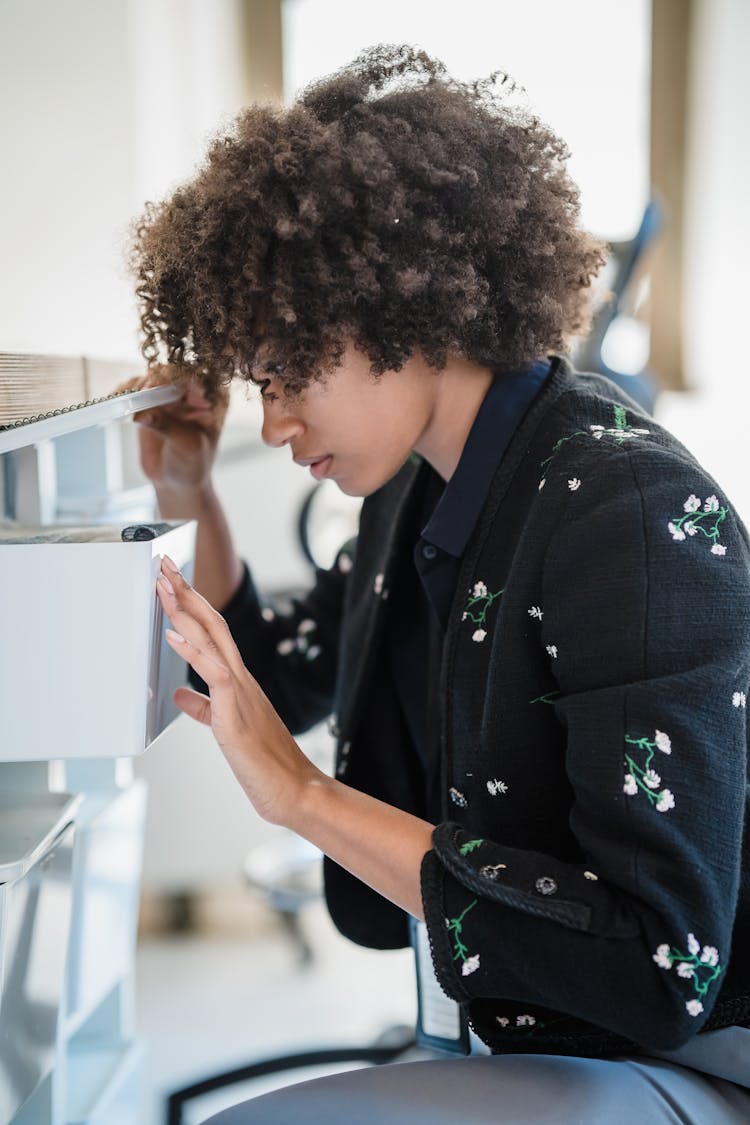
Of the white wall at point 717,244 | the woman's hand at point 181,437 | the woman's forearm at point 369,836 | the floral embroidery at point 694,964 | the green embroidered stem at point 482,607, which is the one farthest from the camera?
the white wall at point 717,244

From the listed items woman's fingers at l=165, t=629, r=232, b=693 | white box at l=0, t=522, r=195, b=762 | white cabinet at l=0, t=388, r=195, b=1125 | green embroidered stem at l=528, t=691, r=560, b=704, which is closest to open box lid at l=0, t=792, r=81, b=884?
white cabinet at l=0, t=388, r=195, b=1125

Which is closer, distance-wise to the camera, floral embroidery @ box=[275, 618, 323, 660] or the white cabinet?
the white cabinet

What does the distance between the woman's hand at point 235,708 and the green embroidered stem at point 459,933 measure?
0.16 metres

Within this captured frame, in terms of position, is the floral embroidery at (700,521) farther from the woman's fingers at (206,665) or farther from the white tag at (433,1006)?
the white tag at (433,1006)

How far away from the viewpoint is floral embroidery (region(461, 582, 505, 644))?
91 cm

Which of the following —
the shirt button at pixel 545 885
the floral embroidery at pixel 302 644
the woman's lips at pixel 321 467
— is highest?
the woman's lips at pixel 321 467

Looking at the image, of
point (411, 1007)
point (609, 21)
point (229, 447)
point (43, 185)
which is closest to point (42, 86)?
point (43, 185)

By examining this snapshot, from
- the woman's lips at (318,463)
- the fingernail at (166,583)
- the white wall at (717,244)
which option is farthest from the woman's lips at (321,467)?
the white wall at (717,244)

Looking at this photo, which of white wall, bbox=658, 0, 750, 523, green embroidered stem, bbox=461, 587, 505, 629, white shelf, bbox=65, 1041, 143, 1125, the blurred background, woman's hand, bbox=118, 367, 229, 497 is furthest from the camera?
white wall, bbox=658, 0, 750, 523

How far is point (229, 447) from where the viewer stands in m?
2.23

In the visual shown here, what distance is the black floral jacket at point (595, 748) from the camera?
0.71m

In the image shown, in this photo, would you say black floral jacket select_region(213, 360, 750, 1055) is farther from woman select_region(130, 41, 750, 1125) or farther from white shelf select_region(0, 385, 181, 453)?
white shelf select_region(0, 385, 181, 453)

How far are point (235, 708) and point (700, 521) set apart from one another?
37 cm

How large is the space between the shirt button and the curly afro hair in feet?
1.43
